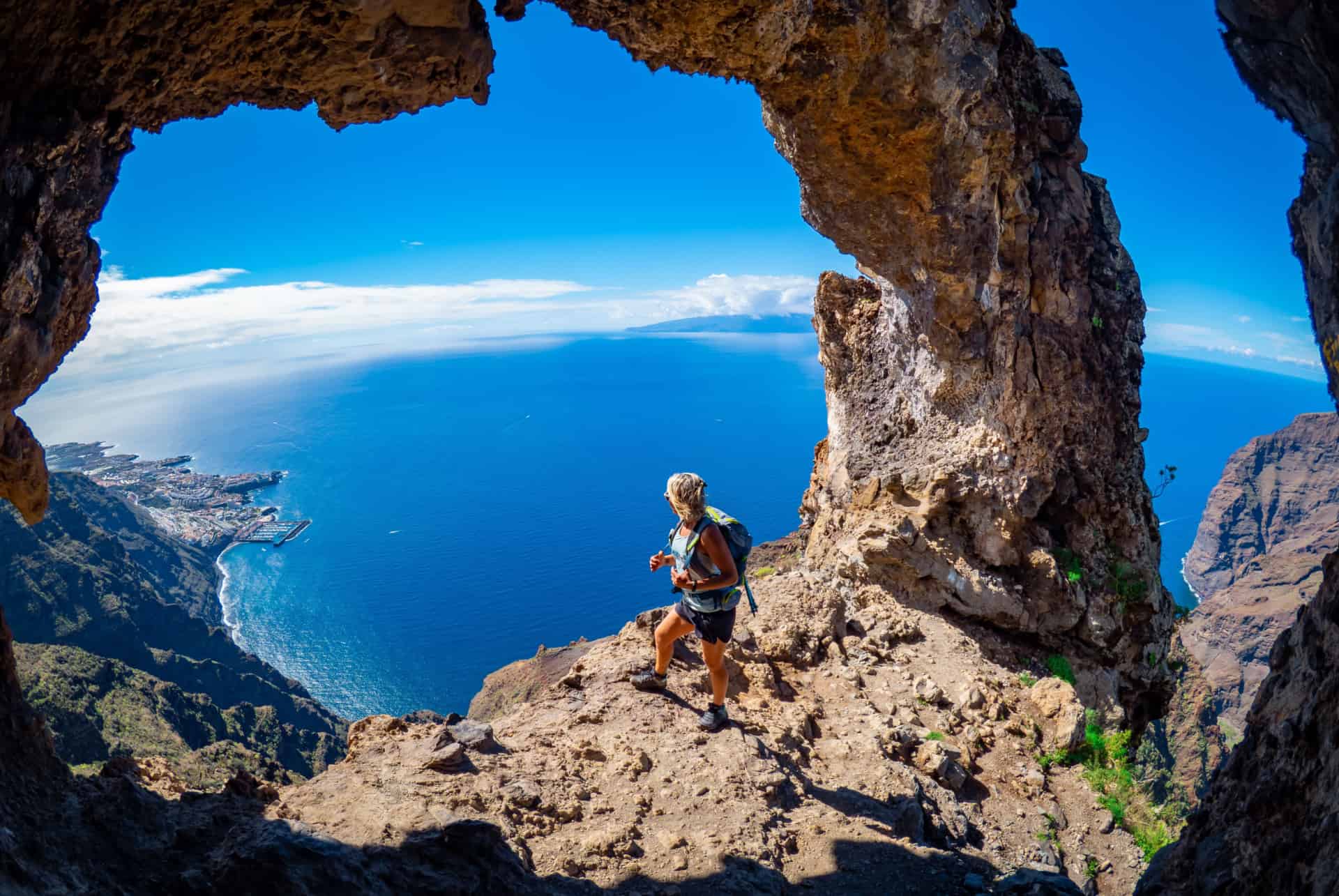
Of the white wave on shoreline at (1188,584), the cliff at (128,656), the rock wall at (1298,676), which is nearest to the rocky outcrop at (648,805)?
the rock wall at (1298,676)

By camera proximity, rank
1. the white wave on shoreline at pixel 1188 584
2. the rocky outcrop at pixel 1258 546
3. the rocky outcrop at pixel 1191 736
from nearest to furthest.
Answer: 1. the rocky outcrop at pixel 1191 736
2. the rocky outcrop at pixel 1258 546
3. the white wave on shoreline at pixel 1188 584

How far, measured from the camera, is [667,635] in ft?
18.5

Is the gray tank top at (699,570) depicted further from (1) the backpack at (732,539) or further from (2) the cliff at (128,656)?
(2) the cliff at (128,656)

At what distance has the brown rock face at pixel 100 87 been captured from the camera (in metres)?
2.96

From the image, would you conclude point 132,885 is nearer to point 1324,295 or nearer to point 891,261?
point 1324,295

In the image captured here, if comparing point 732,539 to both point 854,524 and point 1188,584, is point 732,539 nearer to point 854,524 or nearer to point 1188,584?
point 854,524

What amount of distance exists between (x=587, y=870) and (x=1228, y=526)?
88271mm

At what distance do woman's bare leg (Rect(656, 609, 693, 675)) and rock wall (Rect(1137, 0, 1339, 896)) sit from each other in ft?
10.4

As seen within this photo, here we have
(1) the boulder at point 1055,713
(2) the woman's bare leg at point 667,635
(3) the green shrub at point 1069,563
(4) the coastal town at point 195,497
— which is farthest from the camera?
(4) the coastal town at point 195,497

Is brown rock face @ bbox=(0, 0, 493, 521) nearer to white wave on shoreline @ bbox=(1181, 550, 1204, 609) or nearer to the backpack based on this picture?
the backpack

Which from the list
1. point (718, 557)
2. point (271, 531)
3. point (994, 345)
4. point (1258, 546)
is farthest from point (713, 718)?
point (1258, 546)

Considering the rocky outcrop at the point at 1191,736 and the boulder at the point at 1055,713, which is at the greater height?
the boulder at the point at 1055,713

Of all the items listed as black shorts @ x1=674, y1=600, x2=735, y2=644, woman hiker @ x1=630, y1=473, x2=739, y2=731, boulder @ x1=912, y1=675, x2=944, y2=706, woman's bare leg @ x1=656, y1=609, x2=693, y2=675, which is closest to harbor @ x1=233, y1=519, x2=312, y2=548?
woman's bare leg @ x1=656, y1=609, x2=693, y2=675

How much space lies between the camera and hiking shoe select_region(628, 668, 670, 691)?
5.79 meters
